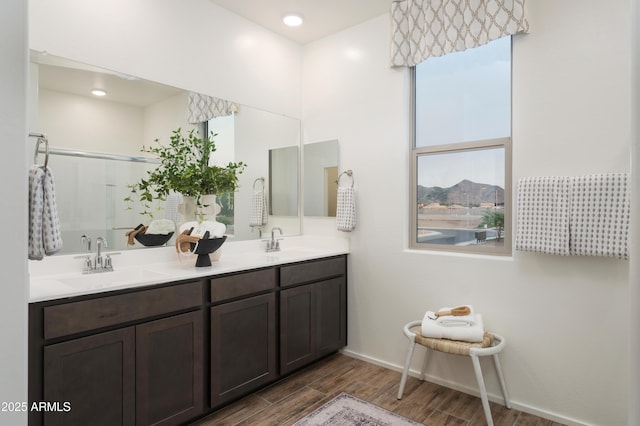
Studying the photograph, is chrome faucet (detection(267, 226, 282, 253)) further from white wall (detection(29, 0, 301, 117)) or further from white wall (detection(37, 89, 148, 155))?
white wall (detection(37, 89, 148, 155))

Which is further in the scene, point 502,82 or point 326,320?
point 326,320

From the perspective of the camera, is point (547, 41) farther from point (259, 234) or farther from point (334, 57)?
point (259, 234)

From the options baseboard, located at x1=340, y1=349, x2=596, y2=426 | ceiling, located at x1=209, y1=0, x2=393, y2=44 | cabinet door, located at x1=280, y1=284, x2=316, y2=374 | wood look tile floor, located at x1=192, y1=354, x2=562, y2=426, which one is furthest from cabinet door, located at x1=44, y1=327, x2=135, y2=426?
ceiling, located at x1=209, y1=0, x2=393, y2=44

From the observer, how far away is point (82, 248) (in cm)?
211

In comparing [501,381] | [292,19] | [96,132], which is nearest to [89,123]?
[96,132]

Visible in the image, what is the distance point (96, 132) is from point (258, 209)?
1.30 m

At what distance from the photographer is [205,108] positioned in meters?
2.71

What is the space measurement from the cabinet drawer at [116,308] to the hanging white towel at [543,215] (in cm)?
190

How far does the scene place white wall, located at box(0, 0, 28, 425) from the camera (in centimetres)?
112

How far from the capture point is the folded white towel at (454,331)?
2.20 metres

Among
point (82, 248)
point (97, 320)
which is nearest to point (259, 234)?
point (82, 248)

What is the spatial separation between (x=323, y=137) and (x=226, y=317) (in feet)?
5.96

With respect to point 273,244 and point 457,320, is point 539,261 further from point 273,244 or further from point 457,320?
point 273,244

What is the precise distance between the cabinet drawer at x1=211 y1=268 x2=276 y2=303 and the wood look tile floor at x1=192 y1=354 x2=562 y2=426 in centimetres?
70
